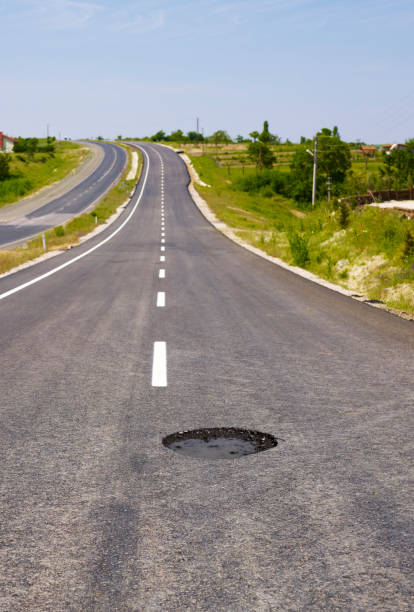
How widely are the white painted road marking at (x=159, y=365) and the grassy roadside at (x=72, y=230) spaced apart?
1265cm

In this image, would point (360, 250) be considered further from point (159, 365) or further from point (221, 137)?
point (221, 137)

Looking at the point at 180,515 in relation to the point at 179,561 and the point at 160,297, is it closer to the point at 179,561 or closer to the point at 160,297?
the point at 179,561

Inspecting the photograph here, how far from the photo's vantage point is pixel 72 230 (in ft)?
139

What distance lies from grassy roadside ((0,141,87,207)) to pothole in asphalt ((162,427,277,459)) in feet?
253

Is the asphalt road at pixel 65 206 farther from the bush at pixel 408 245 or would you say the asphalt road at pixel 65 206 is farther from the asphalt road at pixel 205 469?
the asphalt road at pixel 205 469

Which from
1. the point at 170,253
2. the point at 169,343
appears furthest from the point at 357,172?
the point at 169,343

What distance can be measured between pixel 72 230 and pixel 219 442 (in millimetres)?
39929

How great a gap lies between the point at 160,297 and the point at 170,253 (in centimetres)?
1263

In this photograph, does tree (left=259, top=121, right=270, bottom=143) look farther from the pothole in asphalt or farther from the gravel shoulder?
the pothole in asphalt

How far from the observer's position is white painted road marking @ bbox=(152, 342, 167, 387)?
6027 mm

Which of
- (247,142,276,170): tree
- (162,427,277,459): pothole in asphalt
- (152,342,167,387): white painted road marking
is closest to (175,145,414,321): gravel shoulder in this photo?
(152,342,167,387): white painted road marking

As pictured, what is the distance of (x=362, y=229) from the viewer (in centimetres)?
1911

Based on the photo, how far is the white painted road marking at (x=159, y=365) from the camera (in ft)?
19.8

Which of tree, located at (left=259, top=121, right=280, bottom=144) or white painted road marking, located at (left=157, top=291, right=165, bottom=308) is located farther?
tree, located at (left=259, top=121, right=280, bottom=144)
